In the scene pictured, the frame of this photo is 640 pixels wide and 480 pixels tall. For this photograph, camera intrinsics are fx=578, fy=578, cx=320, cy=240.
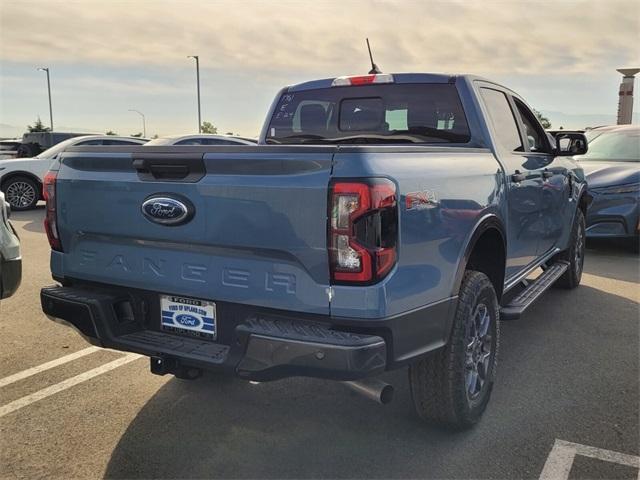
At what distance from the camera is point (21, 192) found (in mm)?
12719

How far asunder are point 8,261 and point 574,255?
16.7ft

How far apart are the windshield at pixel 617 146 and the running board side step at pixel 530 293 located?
4373 mm

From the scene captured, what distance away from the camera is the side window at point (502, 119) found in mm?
3805

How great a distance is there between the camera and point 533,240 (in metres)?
4.23

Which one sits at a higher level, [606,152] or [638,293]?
[606,152]

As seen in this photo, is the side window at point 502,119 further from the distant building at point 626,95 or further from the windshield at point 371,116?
the distant building at point 626,95

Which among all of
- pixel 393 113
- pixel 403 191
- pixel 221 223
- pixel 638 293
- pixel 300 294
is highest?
pixel 393 113

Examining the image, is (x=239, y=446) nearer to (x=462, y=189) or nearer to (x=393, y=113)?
(x=462, y=189)

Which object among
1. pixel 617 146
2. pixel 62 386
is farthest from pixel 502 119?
pixel 617 146

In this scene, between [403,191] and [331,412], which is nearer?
[403,191]

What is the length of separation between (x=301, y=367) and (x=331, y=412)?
107cm

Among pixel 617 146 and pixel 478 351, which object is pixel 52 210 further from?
pixel 617 146

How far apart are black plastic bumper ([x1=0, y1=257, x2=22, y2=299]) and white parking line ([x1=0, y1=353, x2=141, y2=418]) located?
650 millimetres

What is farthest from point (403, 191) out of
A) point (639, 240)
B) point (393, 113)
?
point (639, 240)
